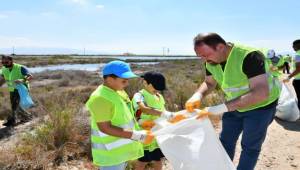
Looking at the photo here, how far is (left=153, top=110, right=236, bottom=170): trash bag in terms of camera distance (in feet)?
10.9

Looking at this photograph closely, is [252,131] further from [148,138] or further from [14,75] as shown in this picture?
[14,75]

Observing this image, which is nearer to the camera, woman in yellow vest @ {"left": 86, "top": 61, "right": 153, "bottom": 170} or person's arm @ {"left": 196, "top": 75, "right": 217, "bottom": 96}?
woman in yellow vest @ {"left": 86, "top": 61, "right": 153, "bottom": 170}

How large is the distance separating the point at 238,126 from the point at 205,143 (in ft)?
2.48

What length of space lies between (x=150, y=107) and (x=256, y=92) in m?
1.25

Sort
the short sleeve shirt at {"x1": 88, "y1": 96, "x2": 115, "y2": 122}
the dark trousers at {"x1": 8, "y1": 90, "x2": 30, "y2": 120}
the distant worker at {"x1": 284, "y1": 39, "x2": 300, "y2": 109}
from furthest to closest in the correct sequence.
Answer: the dark trousers at {"x1": 8, "y1": 90, "x2": 30, "y2": 120}
the distant worker at {"x1": 284, "y1": 39, "x2": 300, "y2": 109}
the short sleeve shirt at {"x1": 88, "y1": 96, "x2": 115, "y2": 122}

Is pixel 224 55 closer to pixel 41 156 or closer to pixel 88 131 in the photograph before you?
pixel 41 156

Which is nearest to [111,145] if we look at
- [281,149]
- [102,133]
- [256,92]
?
[102,133]

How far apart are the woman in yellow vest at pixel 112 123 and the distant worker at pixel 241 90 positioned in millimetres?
605

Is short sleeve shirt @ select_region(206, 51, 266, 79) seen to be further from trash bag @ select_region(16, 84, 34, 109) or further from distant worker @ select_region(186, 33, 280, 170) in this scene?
trash bag @ select_region(16, 84, 34, 109)

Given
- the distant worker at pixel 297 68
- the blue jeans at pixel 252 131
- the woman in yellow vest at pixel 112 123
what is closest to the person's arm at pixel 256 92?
the blue jeans at pixel 252 131

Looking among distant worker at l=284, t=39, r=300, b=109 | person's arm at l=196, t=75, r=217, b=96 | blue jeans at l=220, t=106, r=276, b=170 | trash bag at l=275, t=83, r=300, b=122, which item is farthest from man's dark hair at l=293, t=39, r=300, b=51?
blue jeans at l=220, t=106, r=276, b=170

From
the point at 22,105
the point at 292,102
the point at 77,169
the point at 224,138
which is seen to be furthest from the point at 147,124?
the point at 22,105

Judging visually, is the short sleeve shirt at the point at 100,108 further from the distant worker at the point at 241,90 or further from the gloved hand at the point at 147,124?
the gloved hand at the point at 147,124

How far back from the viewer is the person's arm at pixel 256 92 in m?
3.35
